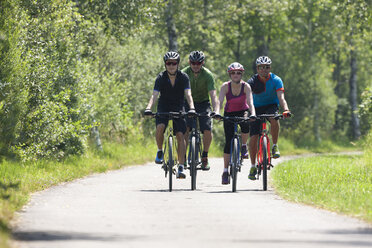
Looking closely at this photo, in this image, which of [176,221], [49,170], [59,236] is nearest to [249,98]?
[176,221]

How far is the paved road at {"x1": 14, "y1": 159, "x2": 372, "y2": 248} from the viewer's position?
277 inches

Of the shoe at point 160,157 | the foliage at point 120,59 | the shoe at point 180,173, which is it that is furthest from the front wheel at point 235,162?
the foliage at point 120,59

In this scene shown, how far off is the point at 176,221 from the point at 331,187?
4.43m

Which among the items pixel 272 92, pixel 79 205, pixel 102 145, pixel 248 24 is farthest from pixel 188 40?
pixel 79 205

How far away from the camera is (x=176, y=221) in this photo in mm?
8477

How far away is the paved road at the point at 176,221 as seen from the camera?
23.1 ft

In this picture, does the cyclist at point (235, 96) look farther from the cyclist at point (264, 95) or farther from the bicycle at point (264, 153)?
the cyclist at point (264, 95)

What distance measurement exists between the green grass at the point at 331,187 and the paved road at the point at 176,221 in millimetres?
256

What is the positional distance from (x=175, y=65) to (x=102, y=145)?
10.0 meters

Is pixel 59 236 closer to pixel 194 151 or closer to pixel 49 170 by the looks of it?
pixel 194 151

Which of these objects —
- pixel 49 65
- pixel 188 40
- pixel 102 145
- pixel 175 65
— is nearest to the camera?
pixel 175 65

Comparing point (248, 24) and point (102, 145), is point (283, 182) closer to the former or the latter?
point (102, 145)

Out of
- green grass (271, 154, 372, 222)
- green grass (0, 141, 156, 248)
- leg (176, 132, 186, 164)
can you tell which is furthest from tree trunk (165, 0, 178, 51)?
leg (176, 132, 186, 164)

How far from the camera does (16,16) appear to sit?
48.9 ft
